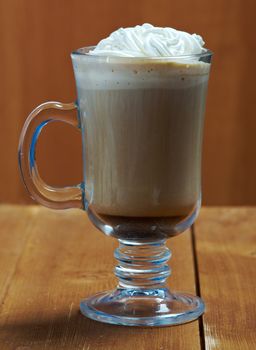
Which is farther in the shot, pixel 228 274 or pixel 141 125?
pixel 228 274

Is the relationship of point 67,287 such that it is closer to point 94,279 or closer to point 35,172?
point 94,279

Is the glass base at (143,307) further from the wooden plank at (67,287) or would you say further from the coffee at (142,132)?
the coffee at (142,132)

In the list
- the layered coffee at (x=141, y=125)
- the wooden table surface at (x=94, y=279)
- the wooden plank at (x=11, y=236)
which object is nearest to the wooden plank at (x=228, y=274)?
the wooden table surface at (x=94, y=279)

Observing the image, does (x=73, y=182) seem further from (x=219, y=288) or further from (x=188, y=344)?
(x=188, y=344)

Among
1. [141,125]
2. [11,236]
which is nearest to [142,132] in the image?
[141,125]

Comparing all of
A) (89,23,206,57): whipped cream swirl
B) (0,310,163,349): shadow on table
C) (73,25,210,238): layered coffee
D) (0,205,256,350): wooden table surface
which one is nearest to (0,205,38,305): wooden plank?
(0,205,256,350): wooden table surface

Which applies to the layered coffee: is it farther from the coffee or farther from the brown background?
the brown background
